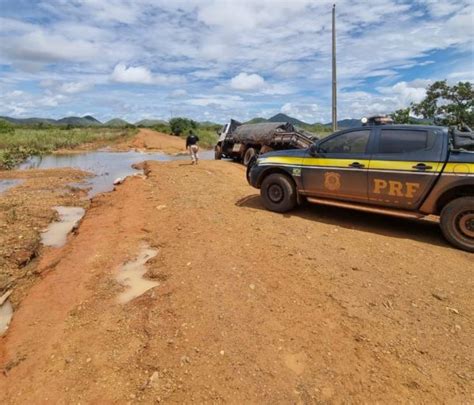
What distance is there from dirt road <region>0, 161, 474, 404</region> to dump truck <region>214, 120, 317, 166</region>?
821 centimetres

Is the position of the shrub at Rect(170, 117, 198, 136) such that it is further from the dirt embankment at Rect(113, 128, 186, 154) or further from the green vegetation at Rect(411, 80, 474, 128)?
the green vegetation at Rect(411, 80, 474, 128)

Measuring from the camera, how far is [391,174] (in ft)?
17.7

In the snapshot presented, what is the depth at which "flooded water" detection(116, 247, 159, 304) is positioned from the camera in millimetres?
4324

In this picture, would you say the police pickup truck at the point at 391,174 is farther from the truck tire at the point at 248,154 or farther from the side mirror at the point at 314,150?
the truck tire at the point at 248,154

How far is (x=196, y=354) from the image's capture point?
2.96m

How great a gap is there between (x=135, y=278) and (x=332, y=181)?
3.59 metres

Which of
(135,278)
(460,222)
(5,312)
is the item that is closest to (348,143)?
(460,222)

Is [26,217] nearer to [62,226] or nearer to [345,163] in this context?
[62,226]

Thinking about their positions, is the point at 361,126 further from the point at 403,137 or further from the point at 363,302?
the point at 363,302

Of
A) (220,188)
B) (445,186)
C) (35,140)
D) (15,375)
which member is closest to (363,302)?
(445,186)

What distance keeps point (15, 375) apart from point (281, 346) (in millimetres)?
2375

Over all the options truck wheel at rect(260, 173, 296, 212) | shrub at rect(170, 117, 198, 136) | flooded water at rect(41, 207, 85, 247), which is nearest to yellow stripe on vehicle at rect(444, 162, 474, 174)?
truck wheel at rect(260, 173, 296, 212)

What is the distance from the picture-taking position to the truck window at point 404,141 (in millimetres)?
5164

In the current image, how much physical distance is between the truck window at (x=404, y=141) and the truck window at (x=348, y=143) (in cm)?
28
